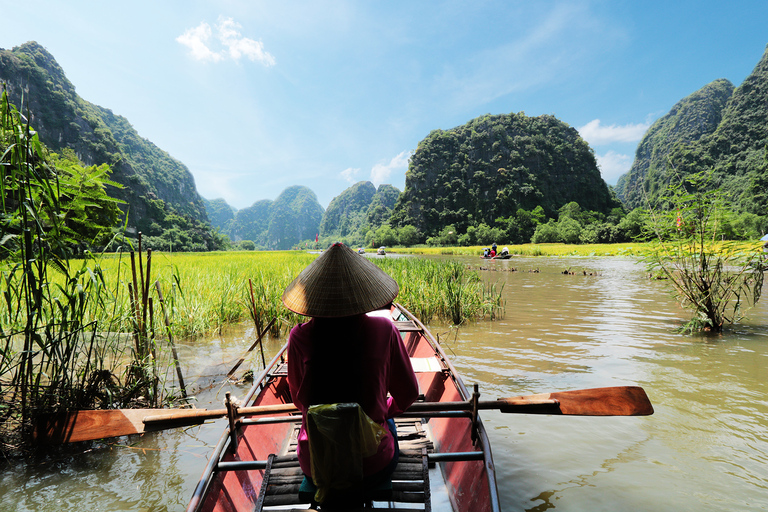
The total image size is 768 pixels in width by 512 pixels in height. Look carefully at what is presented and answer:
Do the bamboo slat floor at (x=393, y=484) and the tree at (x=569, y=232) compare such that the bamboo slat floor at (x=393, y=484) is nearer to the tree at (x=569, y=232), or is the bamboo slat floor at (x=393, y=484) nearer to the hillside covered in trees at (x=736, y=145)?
the hillside covered in trees at (x=736, y=145)

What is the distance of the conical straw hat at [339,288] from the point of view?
1303 mm

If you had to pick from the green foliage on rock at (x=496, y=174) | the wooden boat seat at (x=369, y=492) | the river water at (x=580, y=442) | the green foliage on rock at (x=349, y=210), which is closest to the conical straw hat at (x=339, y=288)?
the wooden boat seat at (x=369, y=492)

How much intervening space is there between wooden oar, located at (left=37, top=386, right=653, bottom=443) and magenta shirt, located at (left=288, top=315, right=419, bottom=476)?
1.71 feet

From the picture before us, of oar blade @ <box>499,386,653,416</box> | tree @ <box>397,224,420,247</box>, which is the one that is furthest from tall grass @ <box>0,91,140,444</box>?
tree @ <box>397,224,420,247</box>

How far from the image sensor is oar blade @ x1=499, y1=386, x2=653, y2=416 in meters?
2.06

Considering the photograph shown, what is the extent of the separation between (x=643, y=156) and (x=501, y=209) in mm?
65825

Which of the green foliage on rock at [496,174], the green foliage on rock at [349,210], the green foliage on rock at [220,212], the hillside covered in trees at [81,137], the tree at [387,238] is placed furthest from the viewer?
the green foliage on rock at [220,212]

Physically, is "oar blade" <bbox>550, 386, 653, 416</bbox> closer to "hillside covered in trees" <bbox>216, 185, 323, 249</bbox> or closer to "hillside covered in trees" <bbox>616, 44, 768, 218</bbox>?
"hillside covered in trees" <bbox>616, 44, 768, 218</bbox>

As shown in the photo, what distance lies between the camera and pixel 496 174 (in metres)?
73.6

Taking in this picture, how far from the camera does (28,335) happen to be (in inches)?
86.0

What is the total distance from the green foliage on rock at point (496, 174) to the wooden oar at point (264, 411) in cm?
6984

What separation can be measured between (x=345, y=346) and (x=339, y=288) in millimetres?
225

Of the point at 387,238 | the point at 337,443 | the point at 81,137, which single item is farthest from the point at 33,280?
the point at 387,238

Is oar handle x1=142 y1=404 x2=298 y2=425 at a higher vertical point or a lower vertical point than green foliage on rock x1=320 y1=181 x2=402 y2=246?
lower
